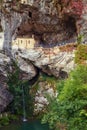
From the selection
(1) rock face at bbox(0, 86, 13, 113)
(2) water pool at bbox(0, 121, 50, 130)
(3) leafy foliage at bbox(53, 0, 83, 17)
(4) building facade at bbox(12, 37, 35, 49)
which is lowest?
(2) water pool at bbox(0, 121, 50, 130)

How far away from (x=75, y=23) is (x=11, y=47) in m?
6.40

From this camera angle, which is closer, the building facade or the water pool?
the water pool

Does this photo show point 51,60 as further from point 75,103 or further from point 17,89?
point 75,103

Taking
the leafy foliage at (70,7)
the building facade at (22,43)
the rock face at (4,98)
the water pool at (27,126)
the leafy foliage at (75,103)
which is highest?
the leafy foliage at (70,7)

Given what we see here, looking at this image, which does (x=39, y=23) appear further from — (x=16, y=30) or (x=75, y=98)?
(x=75, y=98)

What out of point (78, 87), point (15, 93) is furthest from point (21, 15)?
point (78, 87)

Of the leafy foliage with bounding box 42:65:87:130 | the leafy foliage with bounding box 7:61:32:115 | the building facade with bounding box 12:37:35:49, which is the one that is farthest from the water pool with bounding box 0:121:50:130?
the leafy foliage with bounding box 42:65:87:130

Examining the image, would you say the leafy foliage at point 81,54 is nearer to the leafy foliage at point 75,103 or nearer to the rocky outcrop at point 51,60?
the rocky outcrop at point 51,60

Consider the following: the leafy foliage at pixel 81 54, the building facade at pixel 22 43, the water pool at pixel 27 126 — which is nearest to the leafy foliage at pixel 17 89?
the building facade at pixel 22 43

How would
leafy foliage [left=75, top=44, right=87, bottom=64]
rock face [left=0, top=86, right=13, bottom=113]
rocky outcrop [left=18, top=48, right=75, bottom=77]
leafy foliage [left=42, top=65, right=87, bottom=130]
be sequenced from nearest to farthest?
1. leafy foliage [left=42, top=65, right=87, bottom=130]
2. leafy foliage [left=75, top=44, right=87, bottom=64]
3. rocky outcrop [left=18, top=48, right=75, bottom=77]
4. rock face [left=0, top=86, right=13, bottom=113]

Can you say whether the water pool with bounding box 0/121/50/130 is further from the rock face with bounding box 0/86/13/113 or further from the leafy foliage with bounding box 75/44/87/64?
the leafy foliage with bounding box 75/44/87/64

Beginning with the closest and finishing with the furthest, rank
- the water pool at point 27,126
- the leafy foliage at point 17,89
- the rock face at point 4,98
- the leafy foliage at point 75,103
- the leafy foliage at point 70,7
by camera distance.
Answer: the leafy foliage at point 75,103, the water pool at point 27,126, the leafy foliage at point 70,7, the rock face at point 4,98, the leafy foliage at point 17,89

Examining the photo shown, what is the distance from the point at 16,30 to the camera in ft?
135

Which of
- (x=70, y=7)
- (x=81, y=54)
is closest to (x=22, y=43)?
(x=70, y=7)
